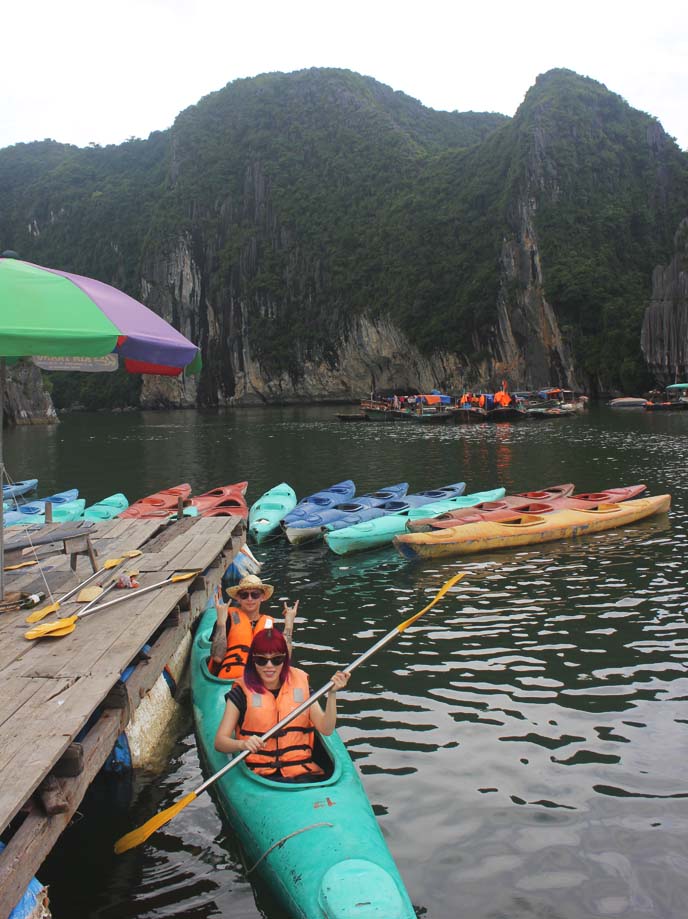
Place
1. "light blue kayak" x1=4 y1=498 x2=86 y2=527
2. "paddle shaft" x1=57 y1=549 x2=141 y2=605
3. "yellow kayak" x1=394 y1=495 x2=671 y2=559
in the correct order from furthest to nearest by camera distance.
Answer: "light blue kayak" x1=4 y1=498 x2=86 y2=527 → "yellow kayak" x1=394 y1=495 x2=671 y2=559 → "paddle shaft" x1=57 y1=549 x2=141 y2=605

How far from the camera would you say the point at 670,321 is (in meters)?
53.8

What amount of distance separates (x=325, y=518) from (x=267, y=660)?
911 centimetres

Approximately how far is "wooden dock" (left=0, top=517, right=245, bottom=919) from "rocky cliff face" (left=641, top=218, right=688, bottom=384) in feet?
174

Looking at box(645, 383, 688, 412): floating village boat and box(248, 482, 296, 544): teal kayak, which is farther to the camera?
box(645, 383, 688, 412): floating village boat

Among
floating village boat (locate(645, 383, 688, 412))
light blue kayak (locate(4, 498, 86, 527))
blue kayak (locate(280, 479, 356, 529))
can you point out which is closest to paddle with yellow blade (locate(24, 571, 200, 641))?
blue kayak (locate(280, 479, 356, 529))

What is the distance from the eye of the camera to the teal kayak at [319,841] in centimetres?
349

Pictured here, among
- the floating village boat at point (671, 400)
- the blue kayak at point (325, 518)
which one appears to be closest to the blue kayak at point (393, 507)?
the blue kayak at point (325, 518)

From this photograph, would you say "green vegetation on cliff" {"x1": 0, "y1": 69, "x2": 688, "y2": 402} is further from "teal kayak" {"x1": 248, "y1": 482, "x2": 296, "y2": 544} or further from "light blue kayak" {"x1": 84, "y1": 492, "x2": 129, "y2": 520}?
"light blue kayak" {"x1": 84, "y1": 492, "x2": 129, "y2": 520}

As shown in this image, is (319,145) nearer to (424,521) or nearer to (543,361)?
(543,361)

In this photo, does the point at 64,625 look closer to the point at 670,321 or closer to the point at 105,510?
the point at 105,510

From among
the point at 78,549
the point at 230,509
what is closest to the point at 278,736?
the point at 78,549

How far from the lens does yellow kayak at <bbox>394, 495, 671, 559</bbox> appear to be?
11906 millimetres

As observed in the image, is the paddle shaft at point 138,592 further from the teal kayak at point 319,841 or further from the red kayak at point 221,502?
the red kayak at point 221,502

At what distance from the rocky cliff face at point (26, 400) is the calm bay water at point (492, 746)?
174 feet
